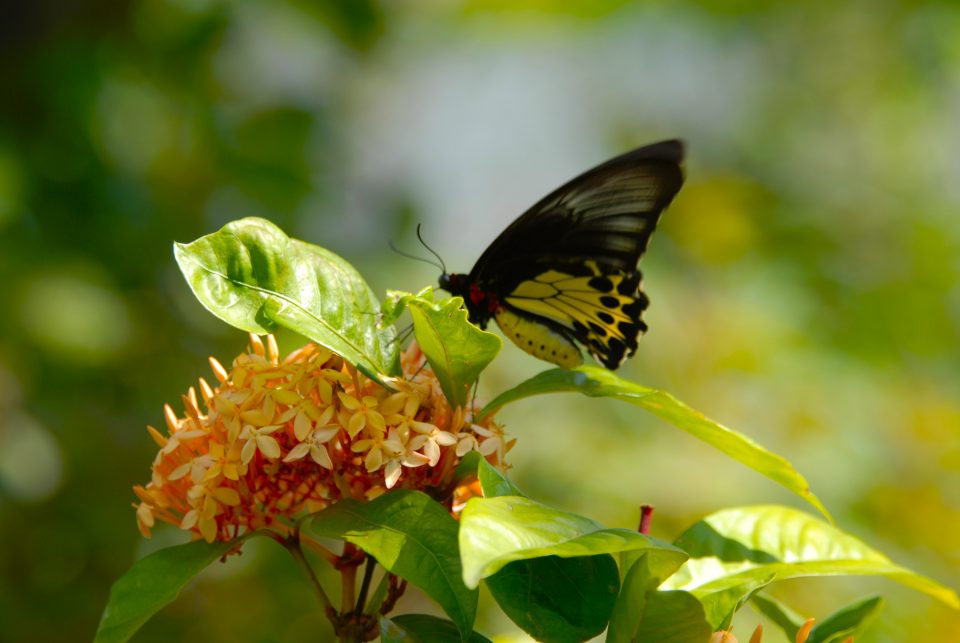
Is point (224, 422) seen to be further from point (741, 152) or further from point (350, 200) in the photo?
point (741, 152)

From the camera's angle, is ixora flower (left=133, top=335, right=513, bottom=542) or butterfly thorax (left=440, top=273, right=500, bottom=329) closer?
ixora flower (left=133, top=335, right=513, bottom=542)

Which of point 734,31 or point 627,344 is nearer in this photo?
point 627,344

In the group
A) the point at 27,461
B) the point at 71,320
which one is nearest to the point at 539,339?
the point at 71,320

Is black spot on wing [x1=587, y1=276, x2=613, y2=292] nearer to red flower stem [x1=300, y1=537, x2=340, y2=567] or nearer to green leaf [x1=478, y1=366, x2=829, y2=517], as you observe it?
green leaf [x1=478, y1=366, x2=829, y2=517]

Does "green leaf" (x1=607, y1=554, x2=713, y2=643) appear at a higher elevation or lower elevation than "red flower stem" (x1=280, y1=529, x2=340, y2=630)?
higher

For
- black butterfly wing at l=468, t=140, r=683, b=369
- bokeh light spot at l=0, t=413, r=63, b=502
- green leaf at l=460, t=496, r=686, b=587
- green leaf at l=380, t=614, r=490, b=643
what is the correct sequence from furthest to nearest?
bokeh light spot at l=0, t=413, r=63, b=502 < black butterfly wing at l=468, t=140, r=683, b=369 < green leaf at l=380, t=614, r=490, b=643 < green leaf at l=460, t=496, r=686, b=587

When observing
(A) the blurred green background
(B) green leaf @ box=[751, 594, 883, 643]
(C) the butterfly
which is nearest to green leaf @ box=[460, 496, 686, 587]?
(B) green leaf @ box=[751, 594, 883, 643]

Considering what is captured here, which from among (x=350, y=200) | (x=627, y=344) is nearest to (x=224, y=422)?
(x=627, y=344)
